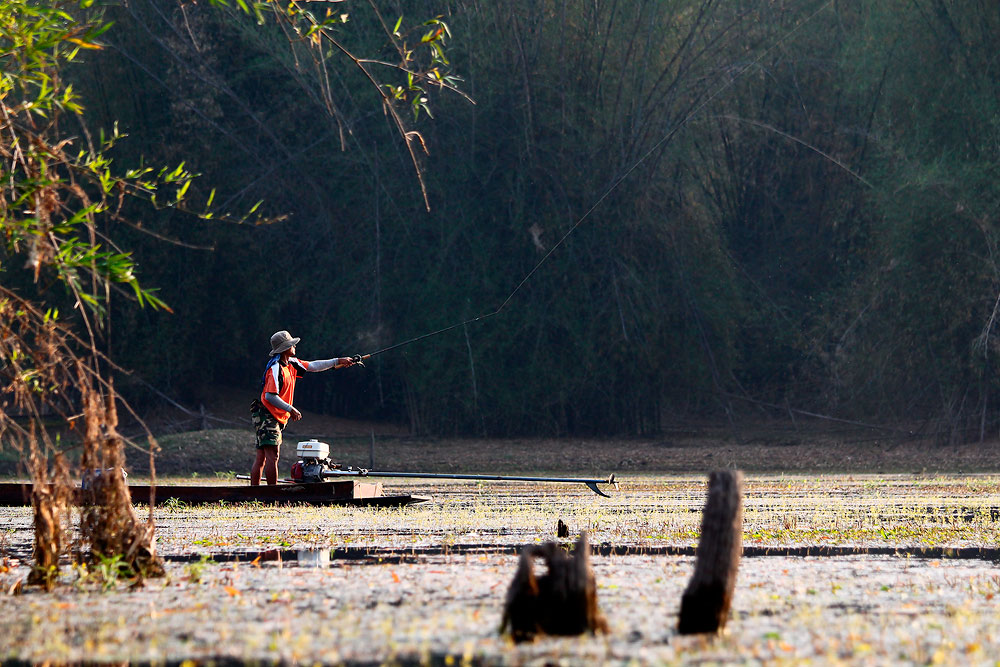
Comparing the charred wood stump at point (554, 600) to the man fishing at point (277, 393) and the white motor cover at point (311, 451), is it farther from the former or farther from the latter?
the white motor cover at point (311, 451)

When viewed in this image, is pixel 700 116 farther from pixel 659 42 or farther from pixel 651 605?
pixel 651 605

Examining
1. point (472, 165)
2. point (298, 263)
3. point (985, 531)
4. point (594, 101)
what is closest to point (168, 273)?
point (298, 263)

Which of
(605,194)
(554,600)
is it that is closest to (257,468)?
(605,194)

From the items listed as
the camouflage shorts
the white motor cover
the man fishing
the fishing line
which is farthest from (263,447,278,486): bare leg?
the fishing line

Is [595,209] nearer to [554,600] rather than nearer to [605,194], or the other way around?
[605,194]

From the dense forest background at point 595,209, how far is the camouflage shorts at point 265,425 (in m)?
12.7

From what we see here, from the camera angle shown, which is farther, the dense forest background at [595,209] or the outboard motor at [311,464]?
the dense forest background at [595,209]

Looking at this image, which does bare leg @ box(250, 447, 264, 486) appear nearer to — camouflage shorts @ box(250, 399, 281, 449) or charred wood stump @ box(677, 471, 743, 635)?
camouflage shorts @ box(250, 399, 281, 449)

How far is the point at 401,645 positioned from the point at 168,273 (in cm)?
2611

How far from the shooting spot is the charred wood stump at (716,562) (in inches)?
224

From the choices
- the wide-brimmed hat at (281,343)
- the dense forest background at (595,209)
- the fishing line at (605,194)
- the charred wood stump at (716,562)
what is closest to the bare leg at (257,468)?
the wide-brimmed hat at (281,343)

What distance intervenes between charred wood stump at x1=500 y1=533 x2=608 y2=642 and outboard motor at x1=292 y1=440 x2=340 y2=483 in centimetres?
846

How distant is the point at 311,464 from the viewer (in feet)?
46.4

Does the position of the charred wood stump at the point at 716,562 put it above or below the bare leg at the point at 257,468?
below
